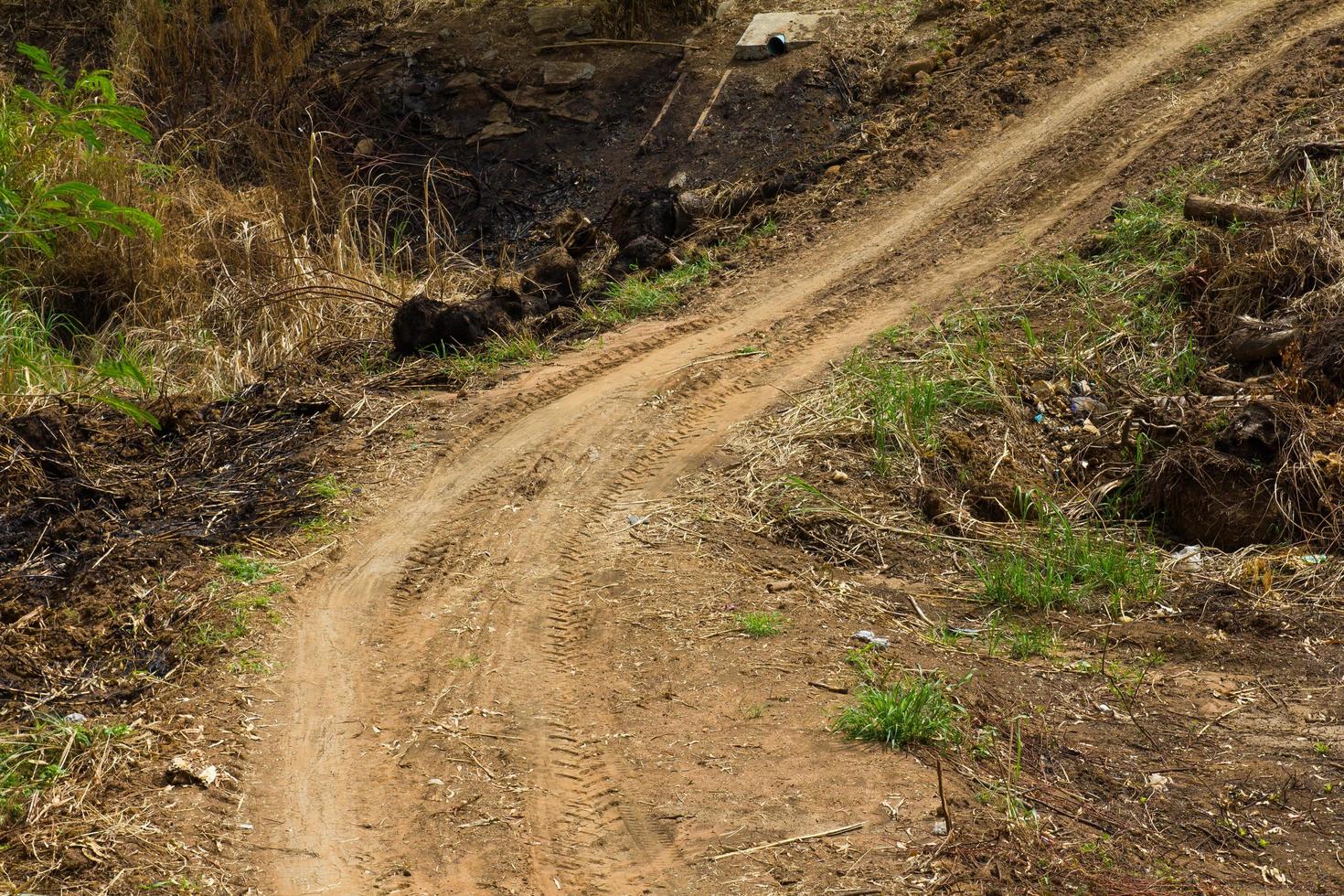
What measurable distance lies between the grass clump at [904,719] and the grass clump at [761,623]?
665mm

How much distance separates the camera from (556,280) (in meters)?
8.02

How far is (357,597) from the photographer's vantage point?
4.86 metres

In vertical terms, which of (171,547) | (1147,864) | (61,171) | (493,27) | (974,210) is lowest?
(1147,864)

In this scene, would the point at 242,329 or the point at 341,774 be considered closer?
the point at 341,774

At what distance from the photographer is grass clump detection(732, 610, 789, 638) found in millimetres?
4480

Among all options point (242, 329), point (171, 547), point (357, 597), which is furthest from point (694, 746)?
point (242, 329)

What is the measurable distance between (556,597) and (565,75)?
802cm

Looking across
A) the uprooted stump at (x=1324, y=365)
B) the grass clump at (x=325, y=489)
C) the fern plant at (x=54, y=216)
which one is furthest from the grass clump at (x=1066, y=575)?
the fern plant at (x=54, y=216)

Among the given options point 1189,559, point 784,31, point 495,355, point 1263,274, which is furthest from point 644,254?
point 1189,559

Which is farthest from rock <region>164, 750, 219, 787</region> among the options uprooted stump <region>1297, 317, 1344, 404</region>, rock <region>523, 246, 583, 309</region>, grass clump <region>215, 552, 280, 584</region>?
uprooted stump <region>1297, 317, 1344, 404</region>

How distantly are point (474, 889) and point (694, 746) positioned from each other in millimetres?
861

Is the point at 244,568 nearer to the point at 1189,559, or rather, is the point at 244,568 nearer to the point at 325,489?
the point at 325,489

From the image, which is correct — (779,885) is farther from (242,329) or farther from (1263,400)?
(242,329)

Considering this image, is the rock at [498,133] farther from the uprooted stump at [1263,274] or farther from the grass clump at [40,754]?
the grass clump at [40,754]
